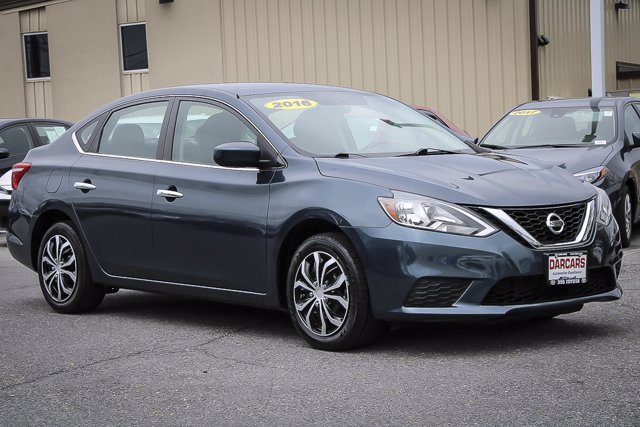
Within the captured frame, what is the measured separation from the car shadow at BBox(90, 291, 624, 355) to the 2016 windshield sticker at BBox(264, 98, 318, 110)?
137 centimetres

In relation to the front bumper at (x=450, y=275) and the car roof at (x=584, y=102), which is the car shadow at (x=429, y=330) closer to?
the front bumper at (x=450, y=275)

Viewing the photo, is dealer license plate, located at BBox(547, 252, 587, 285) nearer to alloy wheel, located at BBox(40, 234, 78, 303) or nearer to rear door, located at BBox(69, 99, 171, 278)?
rear door, located at BBox(69, 99, 171, 278)

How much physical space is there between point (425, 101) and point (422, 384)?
1695cm

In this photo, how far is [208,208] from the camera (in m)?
7.07

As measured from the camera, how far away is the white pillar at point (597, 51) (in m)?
17.6

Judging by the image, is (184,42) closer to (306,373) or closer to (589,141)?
(589,141)

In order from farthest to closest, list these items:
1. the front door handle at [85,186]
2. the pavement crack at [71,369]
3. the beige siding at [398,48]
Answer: the beige siding at [398,48]
the front door handle at [85,186]
the pavement crack at [71,369]

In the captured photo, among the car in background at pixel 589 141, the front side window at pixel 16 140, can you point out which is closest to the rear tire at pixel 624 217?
the car in background at pixel 589 141

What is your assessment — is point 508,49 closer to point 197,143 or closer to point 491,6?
point 491,6

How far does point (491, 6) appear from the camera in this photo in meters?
21.3

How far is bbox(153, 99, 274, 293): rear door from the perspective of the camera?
682cm

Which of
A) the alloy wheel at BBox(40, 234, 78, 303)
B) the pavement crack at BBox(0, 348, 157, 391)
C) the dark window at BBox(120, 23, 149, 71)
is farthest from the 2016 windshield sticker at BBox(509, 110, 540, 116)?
the dark window at BBox(120, 23, 149, 71)

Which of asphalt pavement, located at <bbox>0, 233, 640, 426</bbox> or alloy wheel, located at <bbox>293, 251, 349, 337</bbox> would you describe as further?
alloy wheel, located at <bbox>293, 251, 349, 337</bbox>

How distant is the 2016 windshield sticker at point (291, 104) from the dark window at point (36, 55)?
2238 centimetres
